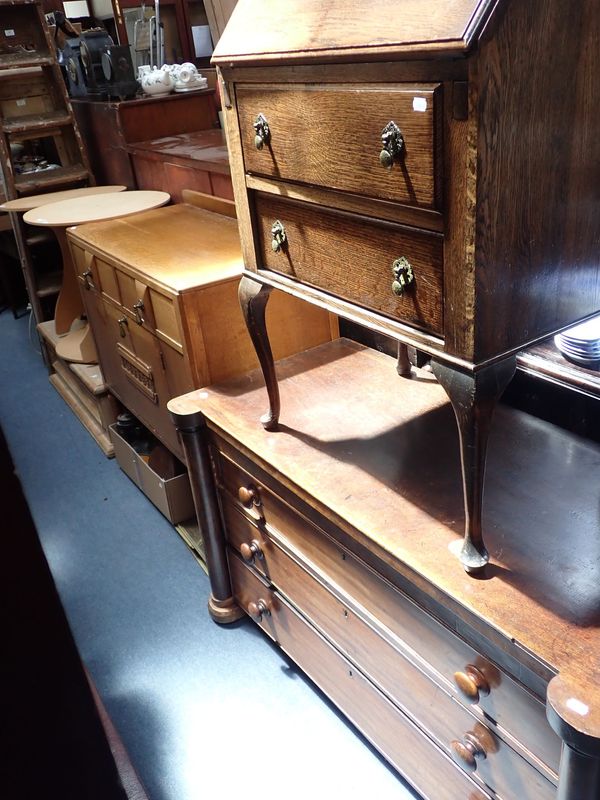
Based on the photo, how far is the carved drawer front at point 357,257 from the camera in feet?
3.52

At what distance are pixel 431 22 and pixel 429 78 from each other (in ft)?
0.21

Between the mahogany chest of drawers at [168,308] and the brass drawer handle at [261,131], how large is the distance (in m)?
0.68

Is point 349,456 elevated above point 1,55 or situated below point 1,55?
below

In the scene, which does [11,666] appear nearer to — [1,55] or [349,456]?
[349,456]

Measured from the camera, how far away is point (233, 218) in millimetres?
2594

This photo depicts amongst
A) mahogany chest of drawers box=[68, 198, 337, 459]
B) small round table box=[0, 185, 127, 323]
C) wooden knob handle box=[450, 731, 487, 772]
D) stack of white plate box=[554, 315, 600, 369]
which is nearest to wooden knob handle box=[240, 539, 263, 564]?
mahogany chest of drawers box=[68, 198, 337, 459]

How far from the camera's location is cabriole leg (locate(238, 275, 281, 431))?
1.56 metres

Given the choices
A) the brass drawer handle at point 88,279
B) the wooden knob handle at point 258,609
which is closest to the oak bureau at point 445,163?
the wooden knob handle at point 258,609

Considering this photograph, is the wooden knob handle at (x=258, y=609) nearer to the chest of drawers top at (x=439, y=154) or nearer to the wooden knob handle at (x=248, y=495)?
the wooden knob handle at (x=248, y=495)

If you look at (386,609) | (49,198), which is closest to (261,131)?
(386,609)

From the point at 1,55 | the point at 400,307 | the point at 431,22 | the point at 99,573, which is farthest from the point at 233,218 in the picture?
the point at 1,55

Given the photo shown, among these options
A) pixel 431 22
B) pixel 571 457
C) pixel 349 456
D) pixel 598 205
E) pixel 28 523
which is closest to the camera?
pixel 28 523

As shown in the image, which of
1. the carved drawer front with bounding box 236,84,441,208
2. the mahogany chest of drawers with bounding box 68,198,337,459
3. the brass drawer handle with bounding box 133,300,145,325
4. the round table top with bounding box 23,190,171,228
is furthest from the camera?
the round table top with bounding box 23,190,171,228

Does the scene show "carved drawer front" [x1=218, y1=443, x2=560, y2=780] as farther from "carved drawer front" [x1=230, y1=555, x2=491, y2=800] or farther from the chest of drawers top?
the chest of drawers top
